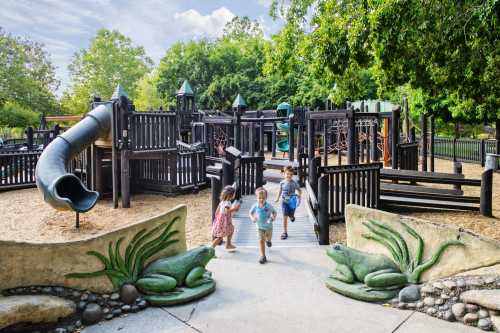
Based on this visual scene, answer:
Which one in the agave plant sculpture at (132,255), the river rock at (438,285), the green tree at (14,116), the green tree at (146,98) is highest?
the green tree at (146,98)

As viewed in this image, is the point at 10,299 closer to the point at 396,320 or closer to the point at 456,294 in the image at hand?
the point at 396,320

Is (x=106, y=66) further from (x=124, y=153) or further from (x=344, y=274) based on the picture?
(x=344, y=274)

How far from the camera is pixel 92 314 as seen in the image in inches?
193

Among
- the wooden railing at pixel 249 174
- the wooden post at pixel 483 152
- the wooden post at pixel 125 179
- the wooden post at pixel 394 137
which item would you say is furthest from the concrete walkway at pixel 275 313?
the wooden post at pixel 483 152

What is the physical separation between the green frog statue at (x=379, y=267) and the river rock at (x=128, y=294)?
2.53 metres

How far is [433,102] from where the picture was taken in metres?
24.2

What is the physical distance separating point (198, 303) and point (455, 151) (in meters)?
24.7

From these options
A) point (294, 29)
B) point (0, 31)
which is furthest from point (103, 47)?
point (294, 29)

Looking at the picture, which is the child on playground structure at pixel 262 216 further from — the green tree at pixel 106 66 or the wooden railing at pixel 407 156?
the green tree at pixel 106 66

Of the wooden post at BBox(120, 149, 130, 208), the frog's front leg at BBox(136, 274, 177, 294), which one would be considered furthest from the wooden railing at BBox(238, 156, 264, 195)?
the frog's front leg at BBox(136, 274, 177, 294)

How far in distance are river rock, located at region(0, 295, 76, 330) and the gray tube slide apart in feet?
19.0

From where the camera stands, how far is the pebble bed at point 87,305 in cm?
470

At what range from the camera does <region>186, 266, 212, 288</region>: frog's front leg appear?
18.4 feet

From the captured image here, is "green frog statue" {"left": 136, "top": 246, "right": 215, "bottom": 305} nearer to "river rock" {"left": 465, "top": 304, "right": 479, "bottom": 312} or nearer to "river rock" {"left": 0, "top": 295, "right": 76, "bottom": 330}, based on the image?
"river rock" {"left": 0, "top": 295, "right": 76, "bottom": 330}
